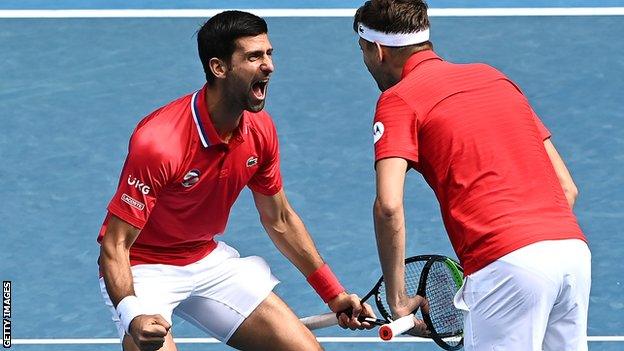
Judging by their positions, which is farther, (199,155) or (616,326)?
(616,326)

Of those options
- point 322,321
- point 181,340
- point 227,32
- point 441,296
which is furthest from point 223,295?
point 181,340

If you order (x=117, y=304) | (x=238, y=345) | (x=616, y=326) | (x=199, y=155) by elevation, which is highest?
(x=199, y=155)

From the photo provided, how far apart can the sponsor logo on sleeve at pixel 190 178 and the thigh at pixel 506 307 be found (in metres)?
1.52

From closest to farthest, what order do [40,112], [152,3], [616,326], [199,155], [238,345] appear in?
[199,155] → [238,345] → [616,326] → [40,112] → [152,3]

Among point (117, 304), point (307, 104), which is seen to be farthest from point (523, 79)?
point (117, 304)

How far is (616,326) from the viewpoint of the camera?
9289mm

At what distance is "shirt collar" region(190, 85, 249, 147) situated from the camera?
7.36 m

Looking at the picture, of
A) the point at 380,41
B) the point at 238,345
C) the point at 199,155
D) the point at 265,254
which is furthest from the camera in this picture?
the point at 265,254

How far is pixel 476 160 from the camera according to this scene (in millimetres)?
6449

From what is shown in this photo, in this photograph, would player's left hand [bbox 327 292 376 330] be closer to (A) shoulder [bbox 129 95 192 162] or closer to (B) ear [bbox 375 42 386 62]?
(A) shoulder [bbox 129 95 192 162]

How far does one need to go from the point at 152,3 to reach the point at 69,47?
40.6 inches

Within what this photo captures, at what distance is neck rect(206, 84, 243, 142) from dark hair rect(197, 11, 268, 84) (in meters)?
0.14

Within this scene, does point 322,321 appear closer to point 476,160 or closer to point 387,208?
point 387,208

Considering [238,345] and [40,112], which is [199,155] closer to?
[238,345]
